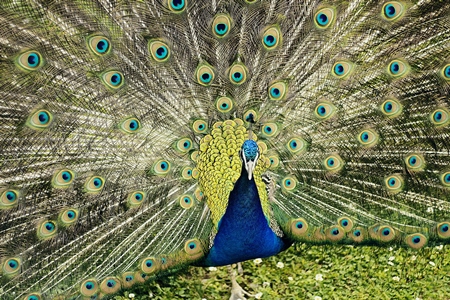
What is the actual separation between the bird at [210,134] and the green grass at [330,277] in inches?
18.2

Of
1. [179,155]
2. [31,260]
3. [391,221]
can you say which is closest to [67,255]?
[31,260]

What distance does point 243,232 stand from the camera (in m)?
2.56

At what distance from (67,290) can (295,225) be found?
1.26 metres

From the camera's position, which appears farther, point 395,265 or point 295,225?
point 395,265

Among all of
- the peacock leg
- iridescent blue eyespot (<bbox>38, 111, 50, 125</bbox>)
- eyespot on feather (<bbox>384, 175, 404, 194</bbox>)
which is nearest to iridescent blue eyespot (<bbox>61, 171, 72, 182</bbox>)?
iridescent blue eyespot (<bbox>38, 111, 50, 125</bbox>)

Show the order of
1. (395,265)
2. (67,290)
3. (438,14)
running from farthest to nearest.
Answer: (395,265) → (67,290) → (438,14)

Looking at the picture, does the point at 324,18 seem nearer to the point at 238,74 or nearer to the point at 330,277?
the point at 238,74

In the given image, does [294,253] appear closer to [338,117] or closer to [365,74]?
Answer: [338,117]

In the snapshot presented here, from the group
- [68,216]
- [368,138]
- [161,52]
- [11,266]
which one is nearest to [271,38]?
[161,52]

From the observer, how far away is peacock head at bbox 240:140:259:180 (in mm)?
2098

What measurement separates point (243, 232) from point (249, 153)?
61 centimetres

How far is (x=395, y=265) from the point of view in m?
3.29

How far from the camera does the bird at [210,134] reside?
2279 millimetres

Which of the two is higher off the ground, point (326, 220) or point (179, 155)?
point (179, 155)
